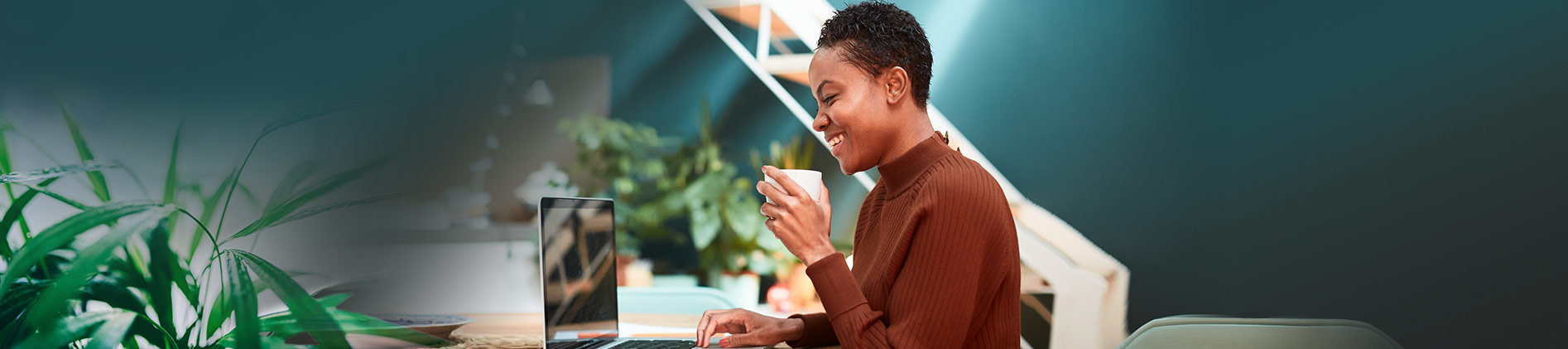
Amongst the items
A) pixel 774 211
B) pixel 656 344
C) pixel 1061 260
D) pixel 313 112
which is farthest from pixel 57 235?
pixel 1061 260

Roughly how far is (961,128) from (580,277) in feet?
7.82

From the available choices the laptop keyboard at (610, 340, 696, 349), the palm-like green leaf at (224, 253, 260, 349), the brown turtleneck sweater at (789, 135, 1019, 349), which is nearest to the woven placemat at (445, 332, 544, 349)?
the laptop keyboard at (610, 340, 696, 349)

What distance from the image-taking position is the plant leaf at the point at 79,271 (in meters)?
1.26

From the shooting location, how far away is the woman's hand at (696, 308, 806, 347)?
1065 millimetres

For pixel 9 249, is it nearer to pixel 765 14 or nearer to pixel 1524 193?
pixel 1524 193

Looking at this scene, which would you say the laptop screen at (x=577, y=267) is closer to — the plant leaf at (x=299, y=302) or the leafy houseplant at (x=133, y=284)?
the leafy houseplant at (x=133, y=284)

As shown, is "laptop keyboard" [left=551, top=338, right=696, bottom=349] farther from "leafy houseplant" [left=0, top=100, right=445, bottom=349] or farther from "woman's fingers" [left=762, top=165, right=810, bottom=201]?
"woman's fingers" [left=762, top=165, right=810, bottom=201]

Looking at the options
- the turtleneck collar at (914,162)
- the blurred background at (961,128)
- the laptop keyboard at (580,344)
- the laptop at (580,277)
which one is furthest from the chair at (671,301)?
the turtleneck collar at (914,162)

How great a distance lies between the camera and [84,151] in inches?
58.2

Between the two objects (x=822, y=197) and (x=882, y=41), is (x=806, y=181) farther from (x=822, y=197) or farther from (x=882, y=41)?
(x=882, y=41)

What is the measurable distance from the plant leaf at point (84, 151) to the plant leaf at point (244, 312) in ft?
0.95

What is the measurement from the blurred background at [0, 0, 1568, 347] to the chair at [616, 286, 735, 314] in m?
0.75

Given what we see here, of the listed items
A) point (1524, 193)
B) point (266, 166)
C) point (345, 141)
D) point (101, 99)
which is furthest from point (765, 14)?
point (1524, 193)

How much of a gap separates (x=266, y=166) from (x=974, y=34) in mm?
2480
